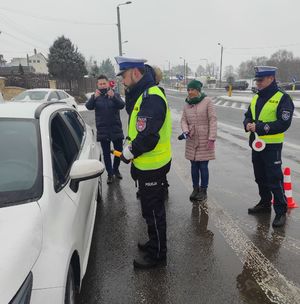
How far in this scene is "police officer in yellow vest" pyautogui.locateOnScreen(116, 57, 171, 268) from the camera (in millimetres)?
2941

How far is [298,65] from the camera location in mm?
72812

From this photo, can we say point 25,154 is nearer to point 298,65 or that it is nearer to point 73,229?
point 73,229

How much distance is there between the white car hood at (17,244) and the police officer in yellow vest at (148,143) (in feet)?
3.85

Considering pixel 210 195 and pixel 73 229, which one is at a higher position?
pixel 73 229

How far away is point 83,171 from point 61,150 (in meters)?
0.43

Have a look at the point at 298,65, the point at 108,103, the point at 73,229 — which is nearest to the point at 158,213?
the point at 73,229

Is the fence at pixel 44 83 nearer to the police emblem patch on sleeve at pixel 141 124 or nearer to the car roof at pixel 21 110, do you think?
the car roof at pixel 21 110

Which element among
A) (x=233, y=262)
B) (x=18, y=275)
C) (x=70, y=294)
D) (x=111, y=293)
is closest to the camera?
(x=18, y=275)

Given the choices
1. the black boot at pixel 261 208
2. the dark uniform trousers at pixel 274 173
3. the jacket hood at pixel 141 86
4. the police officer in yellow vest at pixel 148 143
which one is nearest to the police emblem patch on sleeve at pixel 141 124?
the police officer in yellow vest at pixel 148 143

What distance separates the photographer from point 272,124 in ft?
12.7

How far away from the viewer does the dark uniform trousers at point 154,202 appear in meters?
3.13

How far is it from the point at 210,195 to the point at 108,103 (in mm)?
2253

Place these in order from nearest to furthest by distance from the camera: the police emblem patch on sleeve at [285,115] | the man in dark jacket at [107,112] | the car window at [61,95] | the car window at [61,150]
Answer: the car window at [61,150]
the police emblem patch on sleeve at [285,115]
the man in dark jacket at [107,112]
the car window at [61,95]

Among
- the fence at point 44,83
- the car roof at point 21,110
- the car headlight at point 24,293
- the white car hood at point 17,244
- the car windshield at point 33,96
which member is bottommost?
the fence at point 44,83
